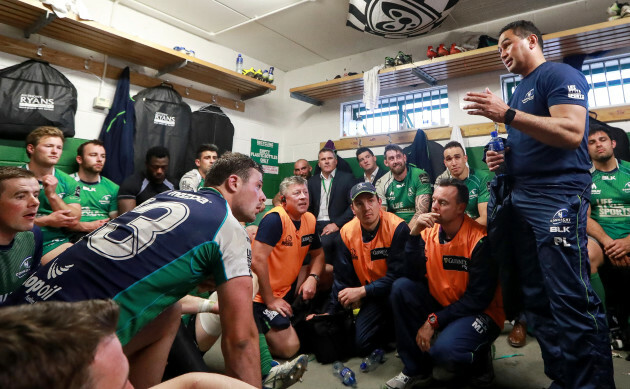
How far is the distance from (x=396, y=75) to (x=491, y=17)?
1254 mm

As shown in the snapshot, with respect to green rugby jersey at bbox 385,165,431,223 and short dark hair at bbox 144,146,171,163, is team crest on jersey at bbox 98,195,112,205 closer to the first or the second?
short dark hair at bbox 144,146,171,163

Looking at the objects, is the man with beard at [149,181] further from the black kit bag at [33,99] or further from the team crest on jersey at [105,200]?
the black kit bag at [33,99]

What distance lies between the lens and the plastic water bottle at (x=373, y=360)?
2111 millimetres

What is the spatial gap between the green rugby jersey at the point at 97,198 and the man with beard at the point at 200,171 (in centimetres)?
66

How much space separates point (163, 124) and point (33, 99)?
121 centimetres

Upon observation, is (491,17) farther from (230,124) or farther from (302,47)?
(230,124)

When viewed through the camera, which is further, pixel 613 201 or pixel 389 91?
pixel 389 91

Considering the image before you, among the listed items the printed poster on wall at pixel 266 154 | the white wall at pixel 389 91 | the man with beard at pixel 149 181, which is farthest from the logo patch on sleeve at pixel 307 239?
the printed poster on wall at pixel 266 154

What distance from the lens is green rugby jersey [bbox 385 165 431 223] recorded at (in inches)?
149

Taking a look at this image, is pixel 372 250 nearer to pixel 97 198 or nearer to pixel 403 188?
pixel 403 188

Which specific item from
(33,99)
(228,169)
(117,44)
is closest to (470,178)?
(228,169)

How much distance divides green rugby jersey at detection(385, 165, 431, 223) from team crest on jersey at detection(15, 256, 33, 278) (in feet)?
10.2

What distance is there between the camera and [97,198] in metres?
3.27

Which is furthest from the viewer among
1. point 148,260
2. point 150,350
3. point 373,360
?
point 373,360
